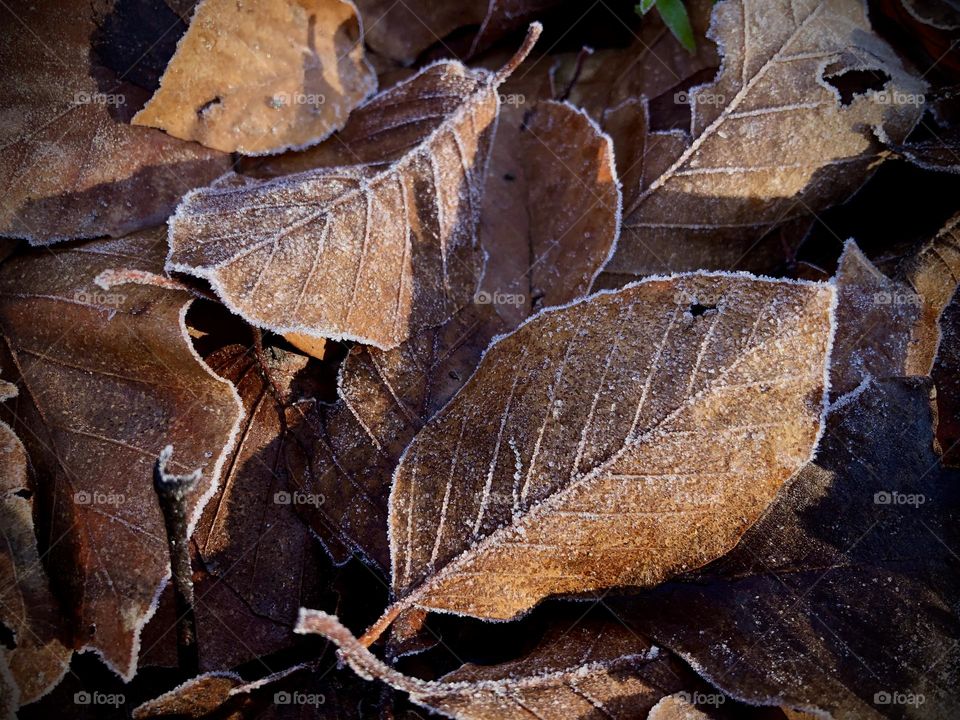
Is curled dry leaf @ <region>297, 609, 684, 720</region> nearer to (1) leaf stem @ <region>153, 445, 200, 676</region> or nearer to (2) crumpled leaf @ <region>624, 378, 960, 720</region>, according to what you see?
(2) crumpled leaf @ <region>624, 378, 960, 720</region>

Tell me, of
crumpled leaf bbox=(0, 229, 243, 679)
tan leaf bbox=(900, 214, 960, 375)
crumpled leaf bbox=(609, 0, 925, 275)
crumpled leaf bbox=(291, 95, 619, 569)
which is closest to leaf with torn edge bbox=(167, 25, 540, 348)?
crumpled leaf bbox=(291, 95, 619, 569)

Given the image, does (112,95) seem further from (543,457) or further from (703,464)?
(703,464)

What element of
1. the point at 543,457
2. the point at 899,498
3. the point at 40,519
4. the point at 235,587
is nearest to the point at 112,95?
the point at 40,519

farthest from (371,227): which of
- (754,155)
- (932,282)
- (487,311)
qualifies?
(932,282)

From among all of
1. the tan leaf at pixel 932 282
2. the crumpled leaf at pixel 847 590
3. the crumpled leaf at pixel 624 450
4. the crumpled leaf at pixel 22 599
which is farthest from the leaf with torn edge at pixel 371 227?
the tan leaf at pixel 932 282

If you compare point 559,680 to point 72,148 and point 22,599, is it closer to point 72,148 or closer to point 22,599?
point 22,599

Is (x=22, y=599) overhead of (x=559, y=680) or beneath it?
overhead
